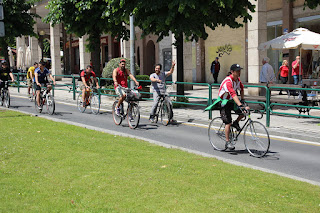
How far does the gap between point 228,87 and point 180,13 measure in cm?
673

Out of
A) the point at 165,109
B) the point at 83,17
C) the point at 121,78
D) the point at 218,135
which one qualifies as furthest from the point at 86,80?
the point at 218,135

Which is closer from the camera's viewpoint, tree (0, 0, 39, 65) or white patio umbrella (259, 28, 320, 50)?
white patio umbrella (259, 28, 320, 50)

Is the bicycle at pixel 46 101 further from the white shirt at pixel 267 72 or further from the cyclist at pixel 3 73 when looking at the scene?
the white shirt at pixel 267 72

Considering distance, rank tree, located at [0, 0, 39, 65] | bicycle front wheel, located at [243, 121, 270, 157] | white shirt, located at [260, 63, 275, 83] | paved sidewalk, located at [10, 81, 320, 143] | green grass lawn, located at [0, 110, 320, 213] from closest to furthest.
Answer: green grass lawn, located at [0, 110, 320, 213]
bicycle front wheel, located at [243, 121, 270, 157]
paved sidewalk, located at [10, 81, 320, 143]
white shirt, located at [260, 63, 275, 83]
tree, located at [0, 0, 39, 65]

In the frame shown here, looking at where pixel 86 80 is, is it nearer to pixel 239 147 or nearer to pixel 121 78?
pixel 121 78

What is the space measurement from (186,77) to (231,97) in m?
16.7

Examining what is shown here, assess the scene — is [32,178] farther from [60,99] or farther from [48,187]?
[60,99]

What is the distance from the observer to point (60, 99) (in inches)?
823

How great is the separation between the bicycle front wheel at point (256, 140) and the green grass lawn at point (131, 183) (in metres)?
1.16

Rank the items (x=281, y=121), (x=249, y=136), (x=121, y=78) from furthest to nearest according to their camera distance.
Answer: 1. (x=121, y=78)
2. (x=281, y=121)
3. (x=249, y=136)

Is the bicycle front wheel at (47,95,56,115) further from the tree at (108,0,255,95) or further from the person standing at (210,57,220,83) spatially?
the person standing at (210,57,220,83)

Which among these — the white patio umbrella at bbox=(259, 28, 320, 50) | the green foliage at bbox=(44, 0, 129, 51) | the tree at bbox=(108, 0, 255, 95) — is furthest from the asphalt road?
the green foliage at bbox=(44, 0, 129, 51)

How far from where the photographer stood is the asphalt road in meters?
7.78

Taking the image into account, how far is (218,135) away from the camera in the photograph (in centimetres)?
925
